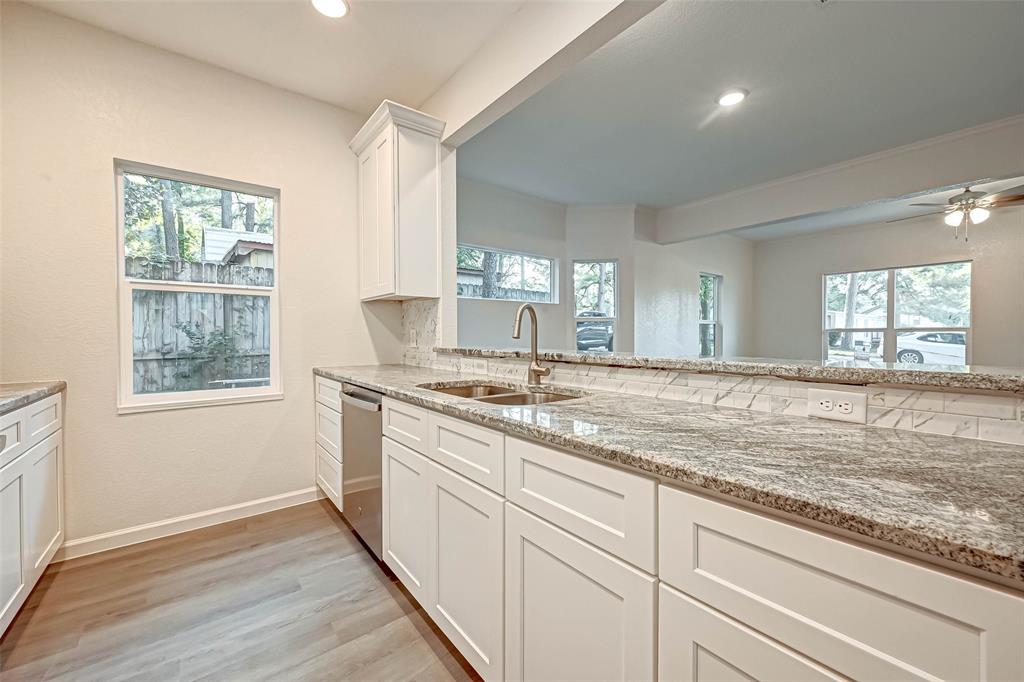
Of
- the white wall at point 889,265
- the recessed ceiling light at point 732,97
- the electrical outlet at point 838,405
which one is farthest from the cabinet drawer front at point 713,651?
the white wall at point 889,265

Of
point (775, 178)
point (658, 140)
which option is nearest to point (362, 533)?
point (658, 140)

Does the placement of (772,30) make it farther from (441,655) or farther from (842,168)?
(441,655)

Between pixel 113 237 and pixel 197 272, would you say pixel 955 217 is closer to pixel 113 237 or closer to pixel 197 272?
pixel 197 272

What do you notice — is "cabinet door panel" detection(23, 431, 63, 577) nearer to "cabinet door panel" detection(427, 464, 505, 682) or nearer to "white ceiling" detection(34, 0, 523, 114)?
"cabinet door panel" detection(427, 464, 505, 682)

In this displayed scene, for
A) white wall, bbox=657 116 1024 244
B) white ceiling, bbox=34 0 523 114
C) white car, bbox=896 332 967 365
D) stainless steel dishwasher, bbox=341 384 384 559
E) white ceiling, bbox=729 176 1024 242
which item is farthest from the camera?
white car, bbox=896 332 967 365

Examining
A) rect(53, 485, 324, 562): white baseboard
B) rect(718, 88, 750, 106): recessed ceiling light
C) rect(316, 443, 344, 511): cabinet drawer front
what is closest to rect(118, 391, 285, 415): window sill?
rect(316, 443, 344, 511): cabinet drawer front

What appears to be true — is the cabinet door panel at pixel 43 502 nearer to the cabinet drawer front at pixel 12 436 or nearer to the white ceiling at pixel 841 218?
the cabinet drawer front at pixel 12 436

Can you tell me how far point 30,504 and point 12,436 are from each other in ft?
1.21

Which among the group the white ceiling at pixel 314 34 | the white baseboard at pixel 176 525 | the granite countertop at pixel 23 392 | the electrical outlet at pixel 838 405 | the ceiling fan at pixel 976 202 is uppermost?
the white ceiling at pixel 314 34

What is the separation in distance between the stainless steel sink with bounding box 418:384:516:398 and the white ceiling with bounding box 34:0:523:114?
5.97 feet

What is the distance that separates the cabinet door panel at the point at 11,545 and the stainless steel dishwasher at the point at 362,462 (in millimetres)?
1167

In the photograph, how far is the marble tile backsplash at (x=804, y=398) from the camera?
35.4 inches

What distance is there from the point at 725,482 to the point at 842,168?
4.63 meters

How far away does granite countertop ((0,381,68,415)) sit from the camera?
1450mm
